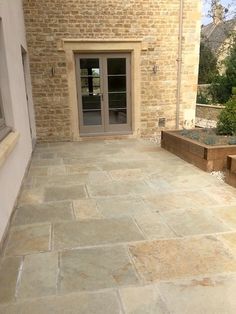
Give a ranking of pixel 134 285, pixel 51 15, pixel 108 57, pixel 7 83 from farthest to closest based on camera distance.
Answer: pixel 108 57 → pixel 51 15 → pixel 7 83 → pixel 134 285

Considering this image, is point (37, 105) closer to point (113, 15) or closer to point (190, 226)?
point (113, 15)

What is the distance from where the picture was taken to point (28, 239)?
254 cm

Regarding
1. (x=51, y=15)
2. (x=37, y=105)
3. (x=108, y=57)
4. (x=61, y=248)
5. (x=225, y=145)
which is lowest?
(x=61, y=248)

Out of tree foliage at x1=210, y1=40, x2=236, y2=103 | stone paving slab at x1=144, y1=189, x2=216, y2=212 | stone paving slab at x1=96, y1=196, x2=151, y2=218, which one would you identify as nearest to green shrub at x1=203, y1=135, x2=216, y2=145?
stone paving slab at x1=144, y1=189, x2=216, y2=212

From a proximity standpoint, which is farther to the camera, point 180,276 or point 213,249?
point 213,249

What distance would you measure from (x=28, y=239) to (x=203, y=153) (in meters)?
2.78

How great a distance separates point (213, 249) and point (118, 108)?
201 inches

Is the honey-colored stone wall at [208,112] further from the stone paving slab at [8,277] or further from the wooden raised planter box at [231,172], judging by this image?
the stone paving slab at [8,277]

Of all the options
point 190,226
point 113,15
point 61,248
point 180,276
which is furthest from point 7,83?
point 113,15

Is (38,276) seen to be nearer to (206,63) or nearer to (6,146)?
(6,146)

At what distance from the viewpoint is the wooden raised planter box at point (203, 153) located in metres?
4.22

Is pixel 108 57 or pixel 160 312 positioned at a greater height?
pixel 108 57

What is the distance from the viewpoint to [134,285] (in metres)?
1.94

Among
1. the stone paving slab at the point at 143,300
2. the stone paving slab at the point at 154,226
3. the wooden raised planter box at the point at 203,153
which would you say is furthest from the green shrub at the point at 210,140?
the stone paving slab at the point at 143,300
